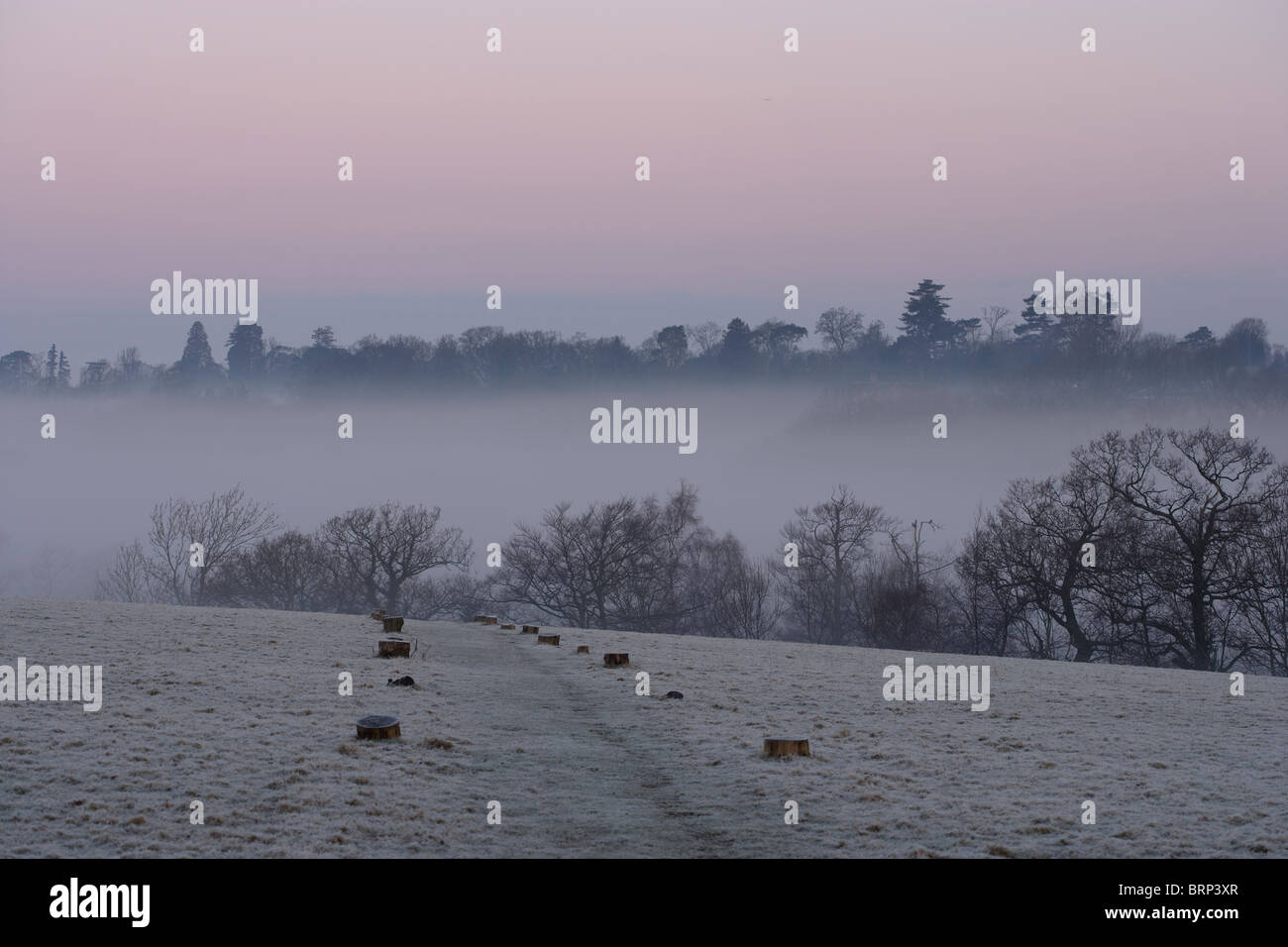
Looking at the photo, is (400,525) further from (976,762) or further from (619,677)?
(976,762)

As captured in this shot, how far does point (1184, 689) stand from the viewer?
29.3 meters

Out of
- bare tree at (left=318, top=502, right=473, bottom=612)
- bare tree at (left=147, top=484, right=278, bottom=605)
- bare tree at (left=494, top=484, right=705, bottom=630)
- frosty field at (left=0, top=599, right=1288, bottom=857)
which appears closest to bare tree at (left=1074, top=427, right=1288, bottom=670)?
frosty field at (left=0, top=599, right=1288, bottom=857)

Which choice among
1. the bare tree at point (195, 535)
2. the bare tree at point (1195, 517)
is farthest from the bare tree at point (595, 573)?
the bare tree at point (1195, 517)

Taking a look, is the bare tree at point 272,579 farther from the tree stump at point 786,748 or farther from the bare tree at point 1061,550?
the tree stump at point 786,748

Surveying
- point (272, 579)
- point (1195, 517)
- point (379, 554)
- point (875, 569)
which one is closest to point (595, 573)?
point (379, 554)

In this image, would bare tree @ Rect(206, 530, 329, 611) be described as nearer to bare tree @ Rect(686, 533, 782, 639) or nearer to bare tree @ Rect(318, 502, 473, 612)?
bare tree @ Rect(318, 502, 473, 612)

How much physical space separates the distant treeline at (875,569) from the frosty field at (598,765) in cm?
4327

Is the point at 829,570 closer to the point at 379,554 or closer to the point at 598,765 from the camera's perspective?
the point at 379,554

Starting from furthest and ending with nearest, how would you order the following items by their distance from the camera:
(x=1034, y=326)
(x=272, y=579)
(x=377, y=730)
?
1. (x=1034, y=326)
2. (x=272, y=579)
3. (x=377, y=730)

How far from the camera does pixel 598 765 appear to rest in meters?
17.0

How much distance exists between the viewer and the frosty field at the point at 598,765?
504 inches

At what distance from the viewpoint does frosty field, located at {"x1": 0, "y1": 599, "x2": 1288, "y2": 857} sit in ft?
42.0

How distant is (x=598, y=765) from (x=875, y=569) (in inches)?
4333
